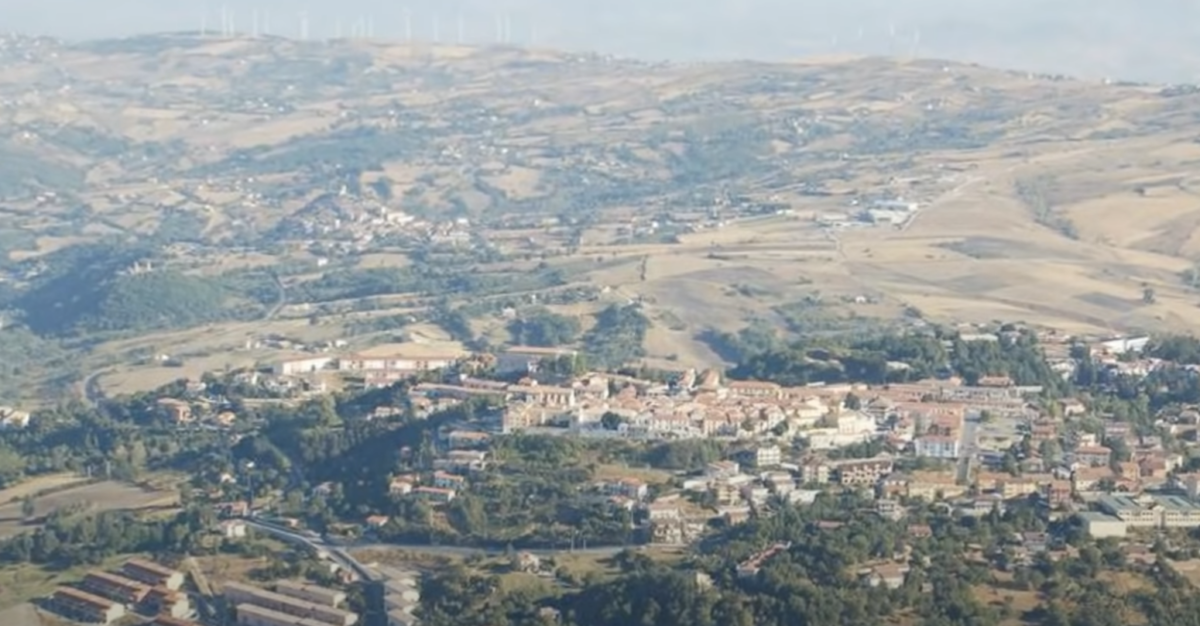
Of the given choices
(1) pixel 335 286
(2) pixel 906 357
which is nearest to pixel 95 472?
(2) pixel 906 357

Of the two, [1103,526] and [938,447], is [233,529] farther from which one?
[1103,526]

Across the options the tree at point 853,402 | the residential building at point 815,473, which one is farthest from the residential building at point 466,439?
the tree at point 853,402

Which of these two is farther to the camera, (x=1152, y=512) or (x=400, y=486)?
(x=400, y=486)

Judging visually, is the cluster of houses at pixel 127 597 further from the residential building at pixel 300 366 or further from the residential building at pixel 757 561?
the residential building at pixel 300 366

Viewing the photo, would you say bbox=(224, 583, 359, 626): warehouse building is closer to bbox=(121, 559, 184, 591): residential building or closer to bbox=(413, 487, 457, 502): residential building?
bbox=(121, 559, 184, 591): residential building

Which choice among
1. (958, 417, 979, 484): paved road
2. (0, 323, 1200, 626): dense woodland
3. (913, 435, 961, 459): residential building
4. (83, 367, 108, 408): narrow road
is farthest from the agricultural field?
(958, 417, 979, 484): paved road

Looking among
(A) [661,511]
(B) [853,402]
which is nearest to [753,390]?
(B) [853,402]

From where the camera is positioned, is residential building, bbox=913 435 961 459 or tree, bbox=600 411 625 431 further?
tree, bbox=600 411 625 431
